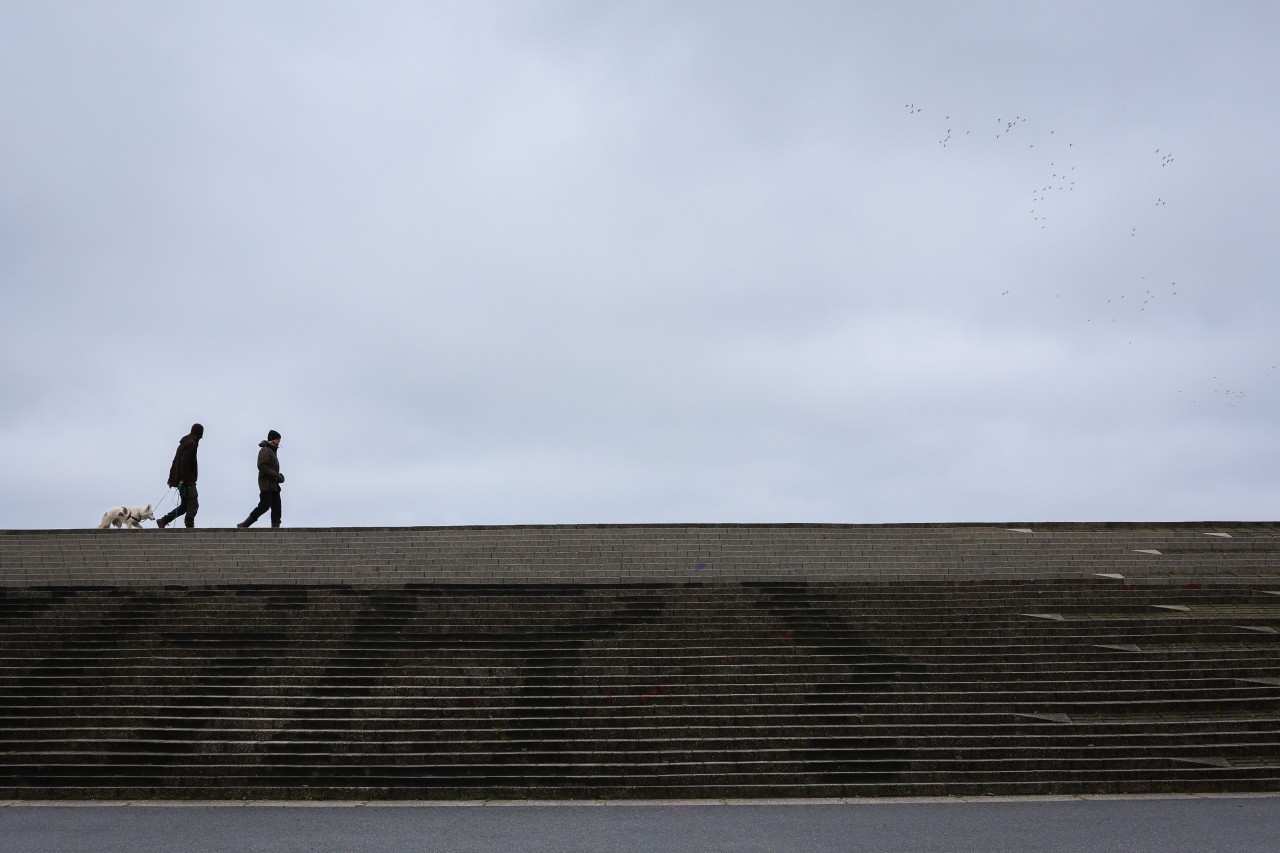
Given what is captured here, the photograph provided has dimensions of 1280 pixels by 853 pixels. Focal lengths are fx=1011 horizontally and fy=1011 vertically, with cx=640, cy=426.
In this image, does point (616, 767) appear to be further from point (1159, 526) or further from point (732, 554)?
point (1159, 526)

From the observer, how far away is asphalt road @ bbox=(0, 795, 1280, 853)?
21.3 feet

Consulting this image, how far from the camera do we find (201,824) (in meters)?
7.25

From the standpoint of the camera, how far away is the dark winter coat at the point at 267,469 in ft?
45.1

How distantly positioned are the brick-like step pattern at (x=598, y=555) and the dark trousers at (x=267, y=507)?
615 mm

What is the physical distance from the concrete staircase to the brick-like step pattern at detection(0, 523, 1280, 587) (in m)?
0.04

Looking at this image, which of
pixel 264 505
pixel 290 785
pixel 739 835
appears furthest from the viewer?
pixel 264 505

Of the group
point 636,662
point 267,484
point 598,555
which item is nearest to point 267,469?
point 267,484

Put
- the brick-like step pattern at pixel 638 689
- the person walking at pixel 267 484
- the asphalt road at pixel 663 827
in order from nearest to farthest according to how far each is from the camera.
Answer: the asphalt road at pixel 663 827 → the brick-like step pattern at pixel 638 689 → the person walking at pixel 267 484

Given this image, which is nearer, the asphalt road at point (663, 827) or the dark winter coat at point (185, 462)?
the asphalt road at point (663, 827)

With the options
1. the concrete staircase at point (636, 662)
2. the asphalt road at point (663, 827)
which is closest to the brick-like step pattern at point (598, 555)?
the concrete staircase at point (636, 662)

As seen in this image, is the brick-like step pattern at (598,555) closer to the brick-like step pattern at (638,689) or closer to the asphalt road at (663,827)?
the brick-like step pattern at (638,689)

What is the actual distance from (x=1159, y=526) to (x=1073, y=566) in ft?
8.06

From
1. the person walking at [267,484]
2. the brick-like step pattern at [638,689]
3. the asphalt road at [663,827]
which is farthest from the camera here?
the person walking at [267,484]

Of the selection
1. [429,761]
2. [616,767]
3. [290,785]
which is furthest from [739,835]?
[290,785]
